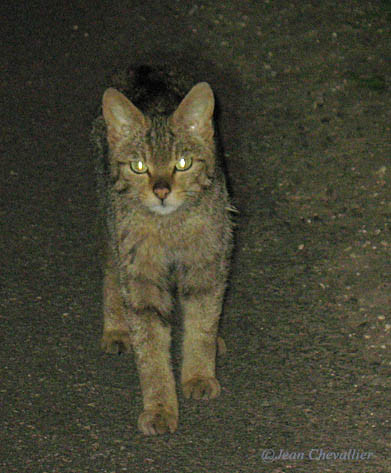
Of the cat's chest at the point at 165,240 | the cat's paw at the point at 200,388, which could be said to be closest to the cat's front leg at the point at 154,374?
the cat's paw at the point at 200,388

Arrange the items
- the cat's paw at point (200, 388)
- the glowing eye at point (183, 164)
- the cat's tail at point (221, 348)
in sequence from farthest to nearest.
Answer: the cat's tail at point (221, 348)
the cat's paw at point (200, 388)
the glowing eye at point (183, 164)

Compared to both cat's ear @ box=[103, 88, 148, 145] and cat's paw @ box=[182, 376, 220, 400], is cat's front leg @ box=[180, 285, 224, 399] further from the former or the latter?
cat's ear @ box=[103, 88, 148, 145]

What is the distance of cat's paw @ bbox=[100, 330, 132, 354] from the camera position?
549 cm

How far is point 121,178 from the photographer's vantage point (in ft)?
15.8

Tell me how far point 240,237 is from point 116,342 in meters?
1.68

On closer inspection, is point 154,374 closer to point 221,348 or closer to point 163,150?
point 221,348

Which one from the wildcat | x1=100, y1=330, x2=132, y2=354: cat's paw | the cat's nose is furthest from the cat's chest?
x1=100, y1=330, x2=132, y2=354: cat's paw

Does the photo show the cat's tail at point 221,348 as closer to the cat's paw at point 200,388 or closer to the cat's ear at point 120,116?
the cat's paw at point 200,388

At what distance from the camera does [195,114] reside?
4797 mm

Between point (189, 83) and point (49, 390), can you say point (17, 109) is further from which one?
point (49, 390)

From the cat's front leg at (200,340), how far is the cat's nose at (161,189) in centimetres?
67

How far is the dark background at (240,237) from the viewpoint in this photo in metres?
4.75

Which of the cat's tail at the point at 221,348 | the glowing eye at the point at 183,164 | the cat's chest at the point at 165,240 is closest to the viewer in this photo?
the glowing eye at the point at 183,164

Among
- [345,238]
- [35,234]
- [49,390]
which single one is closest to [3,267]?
[35,234]
